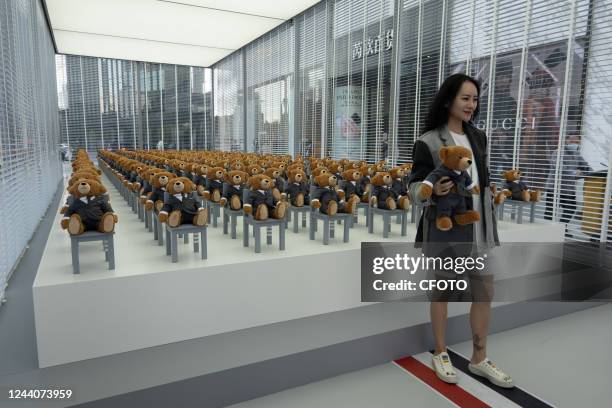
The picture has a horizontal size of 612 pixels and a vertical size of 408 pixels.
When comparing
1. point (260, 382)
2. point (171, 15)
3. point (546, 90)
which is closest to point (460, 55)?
point (546, 90)

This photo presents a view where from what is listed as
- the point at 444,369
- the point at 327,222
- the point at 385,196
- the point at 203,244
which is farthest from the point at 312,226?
the point at 444,369

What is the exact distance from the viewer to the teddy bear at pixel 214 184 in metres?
4.00

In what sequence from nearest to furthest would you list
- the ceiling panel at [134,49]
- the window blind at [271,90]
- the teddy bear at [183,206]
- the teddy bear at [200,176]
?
1. the teddy bear at [183,206]
2. the teddy bear at [200,176]
3. the window blind at [271,90]
4. the ceiling panel at [134,49]

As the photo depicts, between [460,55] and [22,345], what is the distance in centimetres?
591

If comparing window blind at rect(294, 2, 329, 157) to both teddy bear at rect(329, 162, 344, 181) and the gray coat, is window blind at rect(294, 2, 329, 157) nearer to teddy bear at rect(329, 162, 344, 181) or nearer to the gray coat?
teddy bear at rect(329, 162, 344, 181)

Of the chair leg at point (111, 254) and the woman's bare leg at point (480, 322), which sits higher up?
the chair leg at point (111, 254)

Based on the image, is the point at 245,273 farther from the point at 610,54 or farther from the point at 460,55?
the point at 460,55

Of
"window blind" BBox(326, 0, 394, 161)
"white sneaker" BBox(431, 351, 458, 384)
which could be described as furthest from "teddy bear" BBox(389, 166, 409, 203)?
"window blind" BBox(326, 0, 394, 161)

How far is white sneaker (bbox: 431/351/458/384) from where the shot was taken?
89.4 inches

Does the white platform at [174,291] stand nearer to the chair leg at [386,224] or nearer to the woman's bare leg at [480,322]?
the chair leg at [386,224]

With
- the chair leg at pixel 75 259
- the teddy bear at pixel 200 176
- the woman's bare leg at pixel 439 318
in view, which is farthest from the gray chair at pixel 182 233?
the teddy bear at pixel 200 176

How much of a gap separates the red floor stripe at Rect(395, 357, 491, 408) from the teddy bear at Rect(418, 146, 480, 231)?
0.91m

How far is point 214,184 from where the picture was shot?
415cm

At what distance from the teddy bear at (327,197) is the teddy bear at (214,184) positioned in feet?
3.61
